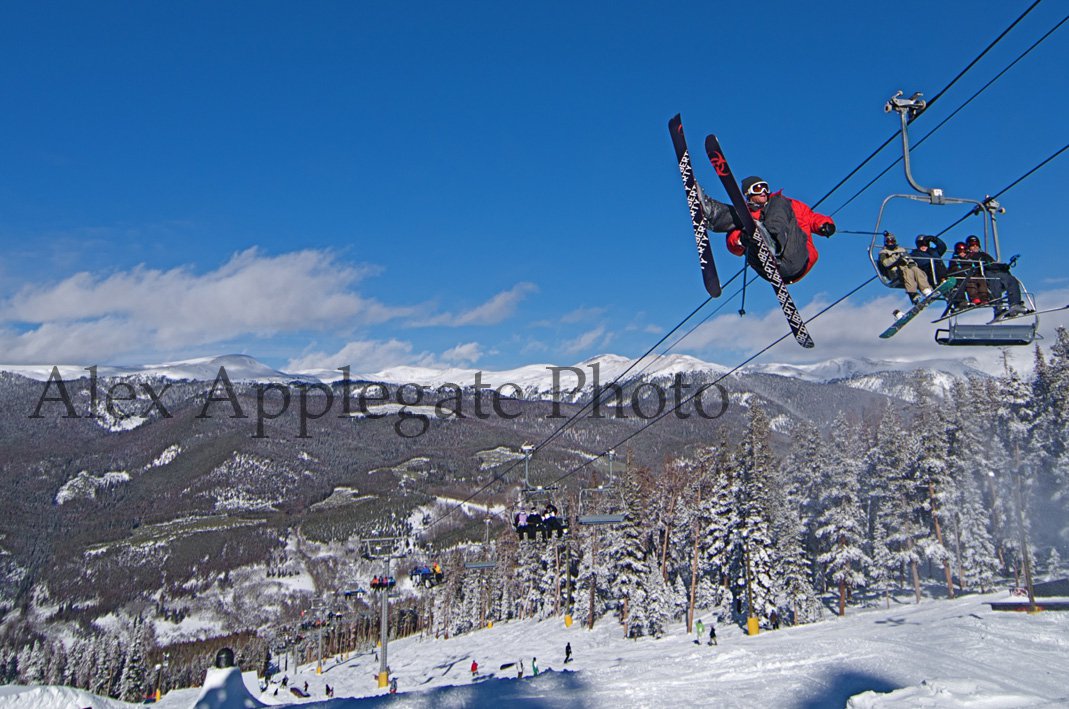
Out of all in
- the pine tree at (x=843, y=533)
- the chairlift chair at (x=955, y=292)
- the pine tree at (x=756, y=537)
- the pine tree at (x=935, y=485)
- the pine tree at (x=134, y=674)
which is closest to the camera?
the chairlift chair at (x=955, y=292)

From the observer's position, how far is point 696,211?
934 centimetres

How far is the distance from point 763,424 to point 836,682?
27631mm

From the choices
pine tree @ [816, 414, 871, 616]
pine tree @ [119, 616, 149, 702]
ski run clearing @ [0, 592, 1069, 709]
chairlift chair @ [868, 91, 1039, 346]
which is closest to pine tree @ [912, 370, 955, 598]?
pine tree @ [816, 414, 871, 616]

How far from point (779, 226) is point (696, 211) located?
1079mm

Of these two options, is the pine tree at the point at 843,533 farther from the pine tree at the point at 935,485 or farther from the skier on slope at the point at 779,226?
the skier on slope at the point at 779,226

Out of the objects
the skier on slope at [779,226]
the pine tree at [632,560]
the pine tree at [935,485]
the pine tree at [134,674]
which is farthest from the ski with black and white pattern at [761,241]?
the pine tree at [134,674]

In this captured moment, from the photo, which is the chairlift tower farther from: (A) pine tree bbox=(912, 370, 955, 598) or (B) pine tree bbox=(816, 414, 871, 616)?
(A) pine tree bbox=(912, 370, 955, 598)

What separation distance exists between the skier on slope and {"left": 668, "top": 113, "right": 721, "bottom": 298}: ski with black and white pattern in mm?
103

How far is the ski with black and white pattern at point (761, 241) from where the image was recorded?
29.2 ft

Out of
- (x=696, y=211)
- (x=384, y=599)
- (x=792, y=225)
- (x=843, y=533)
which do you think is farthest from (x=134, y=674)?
(x=792, y=225)

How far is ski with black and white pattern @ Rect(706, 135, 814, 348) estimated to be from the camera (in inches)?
351

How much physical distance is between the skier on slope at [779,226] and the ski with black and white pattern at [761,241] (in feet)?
0.34

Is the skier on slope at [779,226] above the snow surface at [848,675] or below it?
above

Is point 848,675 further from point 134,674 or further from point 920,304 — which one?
point 134,674
